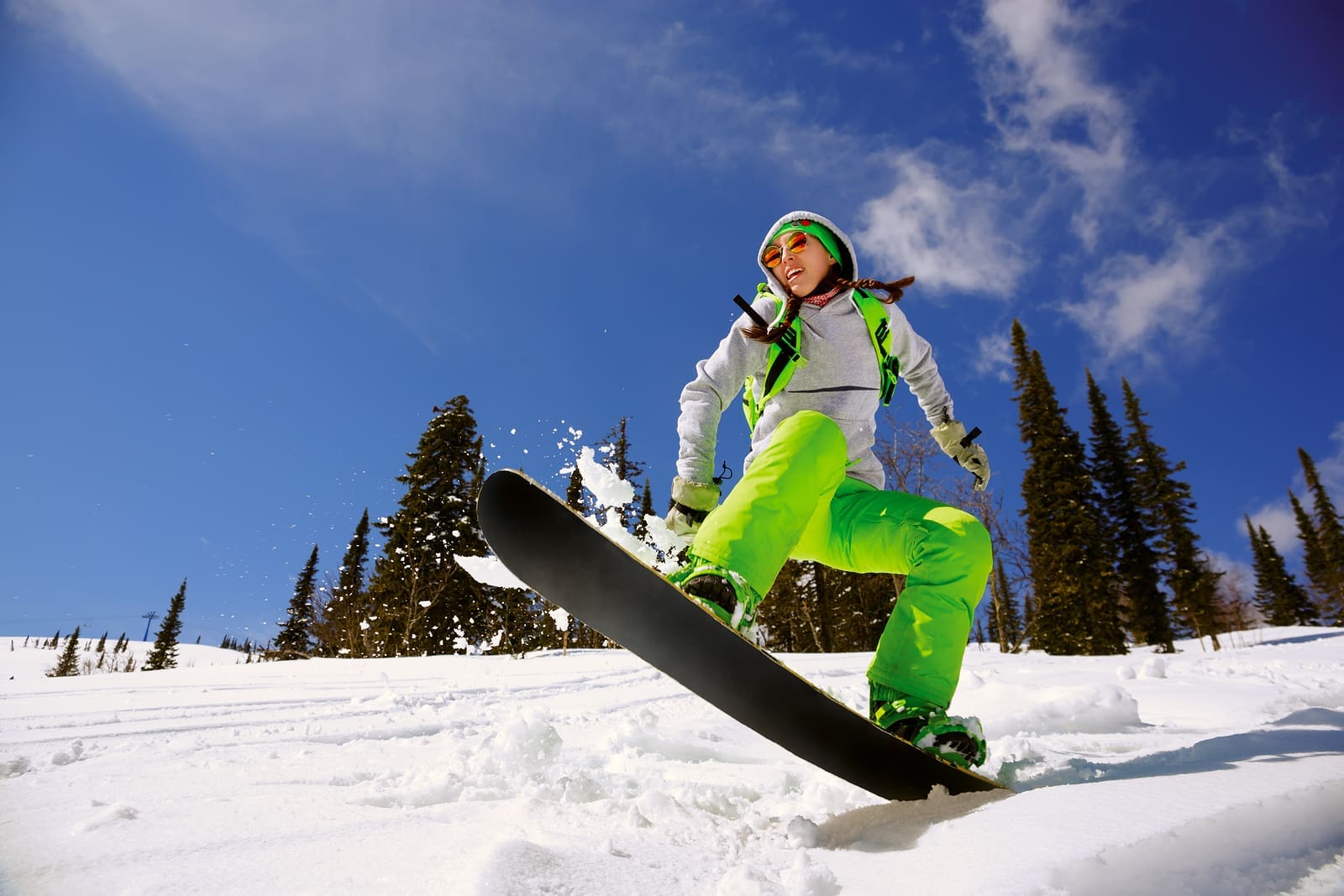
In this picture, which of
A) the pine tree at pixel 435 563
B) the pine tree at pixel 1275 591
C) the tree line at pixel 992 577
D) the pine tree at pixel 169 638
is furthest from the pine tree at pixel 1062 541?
the pine tree at pixel 169 638

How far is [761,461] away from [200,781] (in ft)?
5.69

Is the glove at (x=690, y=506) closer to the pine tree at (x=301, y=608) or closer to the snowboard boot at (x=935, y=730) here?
the snowboard boot at (x=935, y=730)

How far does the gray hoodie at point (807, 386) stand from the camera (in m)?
2.15

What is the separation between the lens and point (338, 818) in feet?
4.09

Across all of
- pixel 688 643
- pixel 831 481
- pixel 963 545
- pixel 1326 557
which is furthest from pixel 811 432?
pixel 1326 557

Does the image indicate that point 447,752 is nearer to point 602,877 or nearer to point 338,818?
point 338,818

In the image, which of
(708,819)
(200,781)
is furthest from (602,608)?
(200,781)

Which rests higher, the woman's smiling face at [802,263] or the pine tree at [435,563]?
the pine tree at [435,563]

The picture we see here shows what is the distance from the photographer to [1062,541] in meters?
20.8

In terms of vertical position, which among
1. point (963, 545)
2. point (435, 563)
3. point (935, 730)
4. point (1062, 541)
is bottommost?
point (935, 730)

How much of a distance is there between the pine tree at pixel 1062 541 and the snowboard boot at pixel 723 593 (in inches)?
851

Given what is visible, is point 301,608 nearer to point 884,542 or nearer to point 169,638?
point 169,638

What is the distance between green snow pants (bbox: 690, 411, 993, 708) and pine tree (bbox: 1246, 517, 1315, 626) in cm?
5622

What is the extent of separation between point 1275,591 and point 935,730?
197 ft
